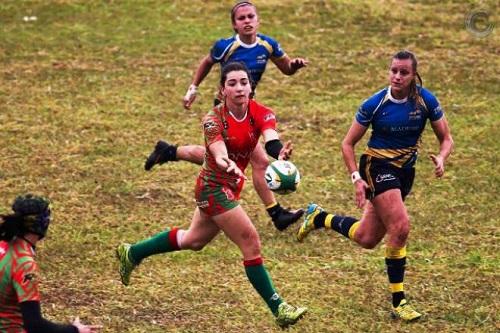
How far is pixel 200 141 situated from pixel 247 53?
370 cm

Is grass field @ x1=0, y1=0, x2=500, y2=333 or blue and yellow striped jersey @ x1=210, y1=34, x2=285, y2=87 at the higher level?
blue and yellow striped jersey @ x1=210, y1=34, x2=285, y2=87

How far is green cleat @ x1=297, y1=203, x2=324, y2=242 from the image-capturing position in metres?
11.5

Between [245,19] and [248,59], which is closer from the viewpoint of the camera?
[245,19]

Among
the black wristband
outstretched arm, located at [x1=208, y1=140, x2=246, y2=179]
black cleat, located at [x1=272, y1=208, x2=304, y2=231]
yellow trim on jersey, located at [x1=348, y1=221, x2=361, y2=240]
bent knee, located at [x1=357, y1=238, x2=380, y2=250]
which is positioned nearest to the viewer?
outstretched arm, located at [x1=208, y1=140, x2=246, y2=179]

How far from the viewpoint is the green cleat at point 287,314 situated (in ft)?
30.7

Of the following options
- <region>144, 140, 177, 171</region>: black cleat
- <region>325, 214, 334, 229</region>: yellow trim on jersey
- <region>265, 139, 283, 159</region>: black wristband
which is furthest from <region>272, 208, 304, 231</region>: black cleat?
<region>265, 139, 283, 159</region>: black wristband

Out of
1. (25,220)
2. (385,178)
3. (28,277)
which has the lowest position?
(385,178)

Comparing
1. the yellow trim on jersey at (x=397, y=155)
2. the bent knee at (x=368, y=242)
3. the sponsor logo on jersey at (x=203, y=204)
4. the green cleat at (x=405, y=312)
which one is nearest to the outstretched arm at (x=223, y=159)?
the sponsor logo on jersey at (x=203, y=204)

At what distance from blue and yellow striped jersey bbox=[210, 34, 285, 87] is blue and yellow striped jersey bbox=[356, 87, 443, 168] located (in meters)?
3.01

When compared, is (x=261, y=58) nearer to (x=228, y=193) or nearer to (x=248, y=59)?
(x=248, y=59)

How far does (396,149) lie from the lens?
9906 millimetres

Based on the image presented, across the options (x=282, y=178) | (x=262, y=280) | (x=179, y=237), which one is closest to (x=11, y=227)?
(x=262, y=280)

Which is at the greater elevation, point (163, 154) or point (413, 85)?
point (413, 85)

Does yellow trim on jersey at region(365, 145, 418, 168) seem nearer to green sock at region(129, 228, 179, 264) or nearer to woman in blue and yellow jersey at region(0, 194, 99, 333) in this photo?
green sock at region(129, 228, 179, 264)
